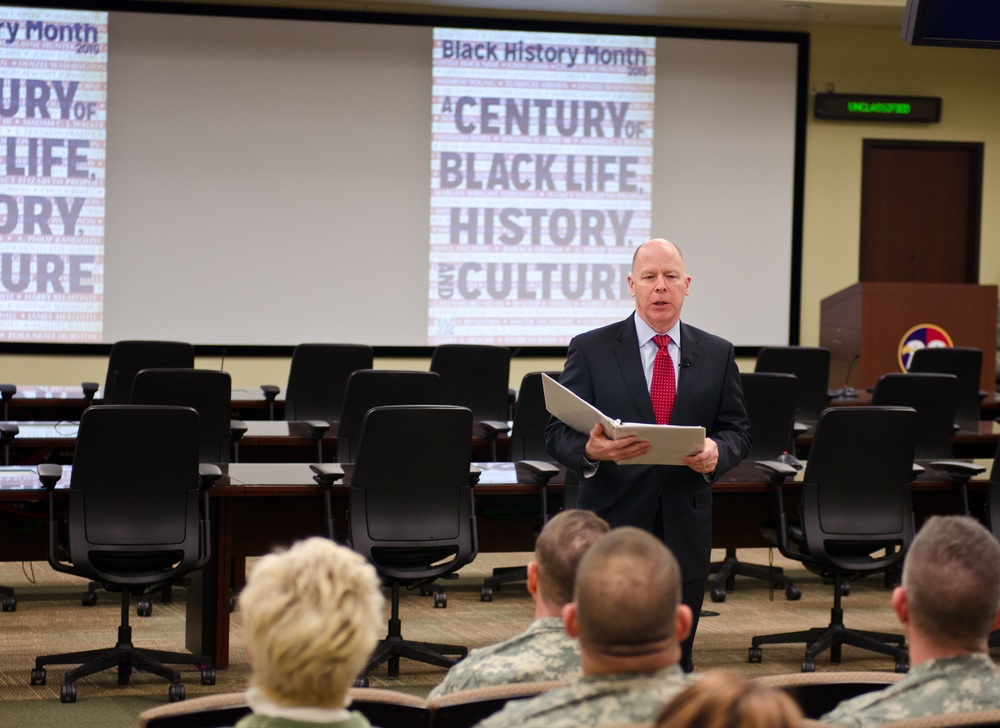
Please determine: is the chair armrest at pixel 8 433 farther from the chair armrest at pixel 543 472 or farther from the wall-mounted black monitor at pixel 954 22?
the wall-mounted black monitor at pixel 954 22

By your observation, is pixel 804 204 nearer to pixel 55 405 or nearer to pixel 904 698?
pixel 55 405

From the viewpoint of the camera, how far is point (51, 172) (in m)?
9.84

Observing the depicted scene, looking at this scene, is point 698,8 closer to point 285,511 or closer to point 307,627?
point 285,511

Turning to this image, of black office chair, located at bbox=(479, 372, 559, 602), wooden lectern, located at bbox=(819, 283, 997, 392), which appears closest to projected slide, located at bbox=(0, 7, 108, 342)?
black office chair, located at bbox=(479, 372, 559, 602)

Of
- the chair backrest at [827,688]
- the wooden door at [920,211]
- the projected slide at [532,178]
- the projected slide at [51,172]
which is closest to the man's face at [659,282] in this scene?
the chair backrest at [827,688]

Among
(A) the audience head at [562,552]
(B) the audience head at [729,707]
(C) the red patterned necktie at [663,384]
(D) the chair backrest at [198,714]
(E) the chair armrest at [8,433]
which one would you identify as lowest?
(D) the chair backrest at [198,714]

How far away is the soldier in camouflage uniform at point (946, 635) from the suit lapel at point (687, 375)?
1526mm

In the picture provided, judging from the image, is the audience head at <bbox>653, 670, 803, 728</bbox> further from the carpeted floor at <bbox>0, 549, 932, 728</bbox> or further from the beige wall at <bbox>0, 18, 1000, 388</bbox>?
the beige wall at <bbox>0, 18, 1000, 388</bbox>

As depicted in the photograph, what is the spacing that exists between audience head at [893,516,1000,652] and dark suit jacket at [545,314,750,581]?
1.43 m

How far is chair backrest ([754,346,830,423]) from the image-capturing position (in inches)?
301

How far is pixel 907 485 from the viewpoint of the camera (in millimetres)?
5184

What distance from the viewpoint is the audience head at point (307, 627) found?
1647mm

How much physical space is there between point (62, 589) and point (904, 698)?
5.22 m

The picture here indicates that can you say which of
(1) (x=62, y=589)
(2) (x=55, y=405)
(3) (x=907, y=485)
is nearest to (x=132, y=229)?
(2) (x=55, y=405)
